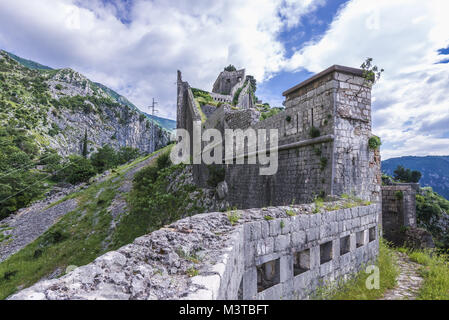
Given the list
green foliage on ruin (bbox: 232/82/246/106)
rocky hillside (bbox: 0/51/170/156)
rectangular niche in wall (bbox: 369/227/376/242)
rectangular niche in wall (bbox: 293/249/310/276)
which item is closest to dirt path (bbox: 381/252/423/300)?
rectangular niche in wall (bbox: 369/227/376/242)

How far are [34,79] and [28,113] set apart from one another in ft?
90.4

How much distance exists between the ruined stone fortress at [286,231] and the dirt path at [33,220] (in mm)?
18055

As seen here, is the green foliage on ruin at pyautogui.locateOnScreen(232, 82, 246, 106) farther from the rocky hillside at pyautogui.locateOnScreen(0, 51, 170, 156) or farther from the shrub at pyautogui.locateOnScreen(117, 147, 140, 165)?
the rocky hillside at pyautogui.locateOnScreen(0, 51, 170, 156)

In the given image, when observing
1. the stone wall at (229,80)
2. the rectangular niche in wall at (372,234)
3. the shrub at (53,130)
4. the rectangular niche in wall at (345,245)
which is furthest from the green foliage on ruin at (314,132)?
the shrub at (53,130)

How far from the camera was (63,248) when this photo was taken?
57.0 feet

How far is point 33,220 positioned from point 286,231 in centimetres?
3165

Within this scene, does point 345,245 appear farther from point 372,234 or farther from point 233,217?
point 233,217

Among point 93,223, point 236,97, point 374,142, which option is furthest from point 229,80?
point 374,142

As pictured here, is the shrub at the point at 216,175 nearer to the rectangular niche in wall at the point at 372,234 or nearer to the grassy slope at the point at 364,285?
the rectangular niche in wall at the point at 372,234

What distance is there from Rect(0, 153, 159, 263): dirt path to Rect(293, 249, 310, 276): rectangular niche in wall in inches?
782

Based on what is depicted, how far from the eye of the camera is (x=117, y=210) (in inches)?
846

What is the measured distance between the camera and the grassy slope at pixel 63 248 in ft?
49.7

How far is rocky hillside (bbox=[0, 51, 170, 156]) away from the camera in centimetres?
5947
